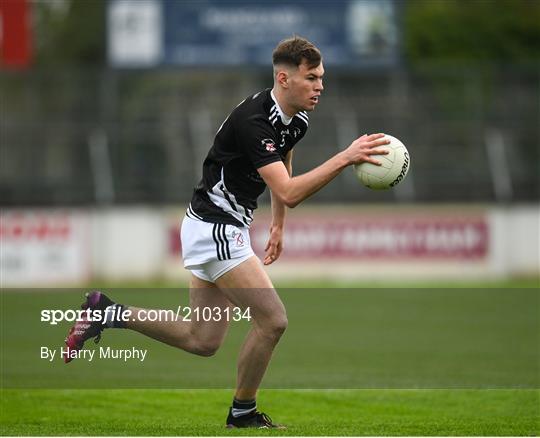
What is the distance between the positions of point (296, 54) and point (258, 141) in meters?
Result: 0.62

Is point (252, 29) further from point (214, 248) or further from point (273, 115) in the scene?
point (214, 248)

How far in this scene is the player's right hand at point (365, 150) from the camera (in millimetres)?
7457

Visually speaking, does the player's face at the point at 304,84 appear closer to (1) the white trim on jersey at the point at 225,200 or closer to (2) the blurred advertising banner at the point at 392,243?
(1) the white trim on jersey at the point at 225,200

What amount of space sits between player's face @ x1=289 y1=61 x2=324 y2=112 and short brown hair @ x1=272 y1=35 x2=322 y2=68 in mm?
34

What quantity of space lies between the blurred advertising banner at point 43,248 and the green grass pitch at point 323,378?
369cm

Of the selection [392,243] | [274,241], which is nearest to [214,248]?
[274,241]

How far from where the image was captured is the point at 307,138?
25.9m

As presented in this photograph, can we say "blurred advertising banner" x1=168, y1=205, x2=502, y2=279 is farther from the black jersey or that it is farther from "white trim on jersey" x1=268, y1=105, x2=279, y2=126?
"white trim on jersey" x1=268, y1=105, x2=279, y2=126

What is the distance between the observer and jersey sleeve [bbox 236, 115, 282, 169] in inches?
305

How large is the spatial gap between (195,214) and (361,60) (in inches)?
693

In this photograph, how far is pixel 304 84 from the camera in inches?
308

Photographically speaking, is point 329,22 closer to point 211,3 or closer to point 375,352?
point 211,3

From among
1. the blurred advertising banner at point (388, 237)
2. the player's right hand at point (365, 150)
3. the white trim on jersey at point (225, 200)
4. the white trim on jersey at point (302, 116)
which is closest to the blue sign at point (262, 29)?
the blurred advertising banner at point (388, 237)

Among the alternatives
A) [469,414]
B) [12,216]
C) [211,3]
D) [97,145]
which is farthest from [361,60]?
[469,414]
